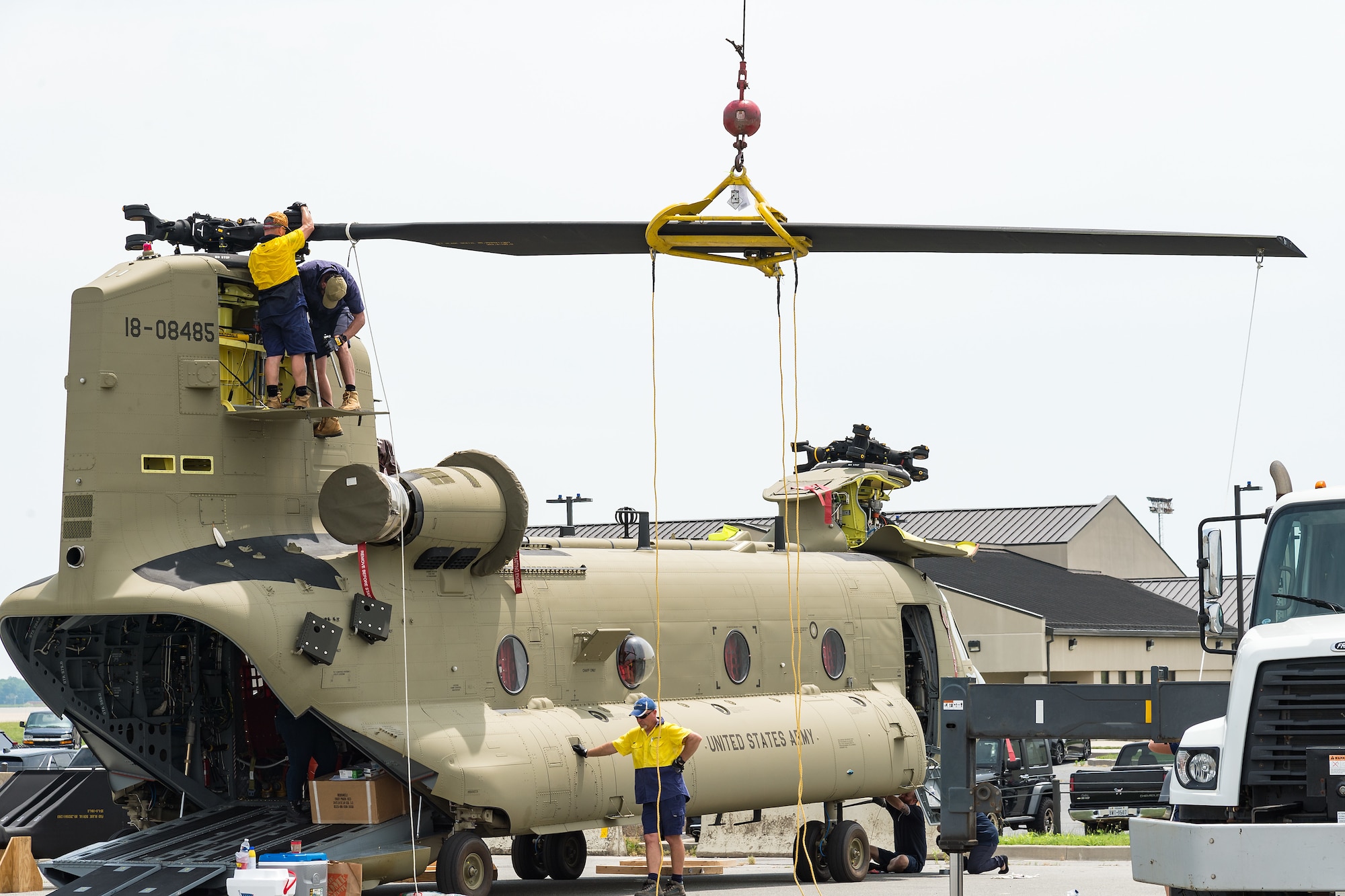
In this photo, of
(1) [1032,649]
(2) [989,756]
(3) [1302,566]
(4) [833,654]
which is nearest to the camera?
(3) [1302,566]

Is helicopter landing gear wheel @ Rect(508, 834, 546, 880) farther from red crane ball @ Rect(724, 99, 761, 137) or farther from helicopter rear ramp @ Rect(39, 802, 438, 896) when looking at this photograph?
red crane ball @ Rect(724, 99, 761, 137)

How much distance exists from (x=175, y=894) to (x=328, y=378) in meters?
5.00

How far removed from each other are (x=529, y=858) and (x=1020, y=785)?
9.82m

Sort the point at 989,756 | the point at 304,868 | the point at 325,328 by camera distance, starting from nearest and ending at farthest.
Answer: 1. the point at 304,868
2. the point at 325,328
3. the point at 989,756

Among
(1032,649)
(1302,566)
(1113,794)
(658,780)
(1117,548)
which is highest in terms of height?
(1117,548)

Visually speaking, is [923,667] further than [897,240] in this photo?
Yes

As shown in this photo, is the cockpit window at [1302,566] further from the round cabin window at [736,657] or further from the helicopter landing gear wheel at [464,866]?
the round cabin window at [736,657]

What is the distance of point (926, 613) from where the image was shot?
21656 millimetres

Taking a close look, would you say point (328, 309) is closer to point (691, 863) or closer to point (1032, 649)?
point (691, 863)

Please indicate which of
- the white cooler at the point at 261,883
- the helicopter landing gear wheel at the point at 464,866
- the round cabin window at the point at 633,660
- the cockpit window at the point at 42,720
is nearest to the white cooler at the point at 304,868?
the white cooler at the point at 261,883

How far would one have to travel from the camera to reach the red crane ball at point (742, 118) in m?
13.2

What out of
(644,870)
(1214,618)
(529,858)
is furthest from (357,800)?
(1214,618)

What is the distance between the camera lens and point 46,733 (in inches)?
1496

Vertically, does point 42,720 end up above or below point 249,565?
below
